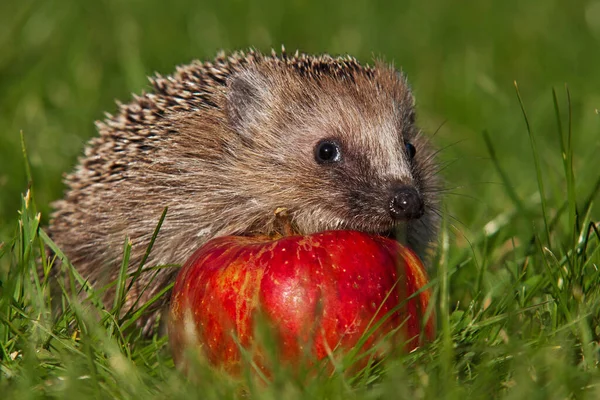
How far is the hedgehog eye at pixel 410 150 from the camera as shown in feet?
13.5

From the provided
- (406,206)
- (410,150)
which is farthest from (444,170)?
(406,206)

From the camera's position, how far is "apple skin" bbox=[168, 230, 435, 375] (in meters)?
2.80

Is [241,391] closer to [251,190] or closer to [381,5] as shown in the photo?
[251,190]

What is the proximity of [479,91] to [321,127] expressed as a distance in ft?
11.3

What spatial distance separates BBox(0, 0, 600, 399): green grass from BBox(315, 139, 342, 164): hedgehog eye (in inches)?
23.3

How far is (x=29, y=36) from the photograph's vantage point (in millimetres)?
7410

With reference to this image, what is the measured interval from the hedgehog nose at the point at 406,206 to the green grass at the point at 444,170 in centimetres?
35

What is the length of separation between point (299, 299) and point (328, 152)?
1.25 m

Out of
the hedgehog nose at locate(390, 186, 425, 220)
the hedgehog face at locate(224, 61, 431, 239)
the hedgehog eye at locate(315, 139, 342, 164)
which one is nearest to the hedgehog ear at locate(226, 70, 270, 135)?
the hedgehog face at locate(224, 61, 431, 239)

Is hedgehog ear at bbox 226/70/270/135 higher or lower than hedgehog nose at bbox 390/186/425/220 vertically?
higher

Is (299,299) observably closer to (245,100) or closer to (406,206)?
(406,206)

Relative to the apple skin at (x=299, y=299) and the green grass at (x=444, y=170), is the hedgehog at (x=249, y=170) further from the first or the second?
the apple skin at (x=299, y=299)

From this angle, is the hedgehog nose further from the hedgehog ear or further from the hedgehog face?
the hedgehog ear

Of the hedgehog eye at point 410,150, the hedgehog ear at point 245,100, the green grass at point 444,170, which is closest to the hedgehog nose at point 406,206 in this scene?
the green grass at point 444,170
